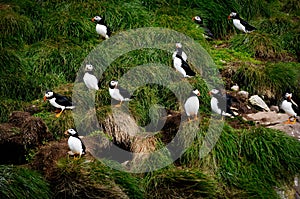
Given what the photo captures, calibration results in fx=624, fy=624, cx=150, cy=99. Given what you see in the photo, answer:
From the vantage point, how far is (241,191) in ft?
23.2

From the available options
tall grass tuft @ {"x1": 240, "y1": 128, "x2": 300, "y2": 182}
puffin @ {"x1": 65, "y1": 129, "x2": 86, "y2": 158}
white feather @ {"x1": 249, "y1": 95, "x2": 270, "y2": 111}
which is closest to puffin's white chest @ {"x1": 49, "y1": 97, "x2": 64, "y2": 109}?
puffin @ {"x1": 65, "y1": 129, "x2": 86, "y2": 158}

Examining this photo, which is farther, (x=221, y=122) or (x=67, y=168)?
(x=221, y=122)

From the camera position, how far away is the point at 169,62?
920 cm

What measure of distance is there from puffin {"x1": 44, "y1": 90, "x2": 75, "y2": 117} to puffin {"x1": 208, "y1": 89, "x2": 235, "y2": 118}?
1.84 meters

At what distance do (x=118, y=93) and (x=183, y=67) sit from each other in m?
1.17

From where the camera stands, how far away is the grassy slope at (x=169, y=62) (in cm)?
734

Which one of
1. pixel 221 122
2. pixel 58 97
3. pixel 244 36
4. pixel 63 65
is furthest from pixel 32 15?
pixel 221 122

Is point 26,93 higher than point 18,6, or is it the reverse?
point 18,6

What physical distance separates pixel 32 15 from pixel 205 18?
9.70 feet

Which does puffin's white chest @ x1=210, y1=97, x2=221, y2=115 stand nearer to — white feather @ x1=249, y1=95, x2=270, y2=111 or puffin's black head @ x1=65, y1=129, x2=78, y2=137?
white feather @ x1=249, y1=95, x2=270, y2=111

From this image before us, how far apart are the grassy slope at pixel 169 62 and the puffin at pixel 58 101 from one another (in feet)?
0.46


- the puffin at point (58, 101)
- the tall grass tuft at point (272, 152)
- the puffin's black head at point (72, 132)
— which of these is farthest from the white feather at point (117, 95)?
the tall grass tuft at point (272, 152)

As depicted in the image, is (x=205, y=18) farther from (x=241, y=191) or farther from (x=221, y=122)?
(x=241, y=191)

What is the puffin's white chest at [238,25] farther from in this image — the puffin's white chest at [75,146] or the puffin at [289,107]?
the puffin's white chest at [75,146]
